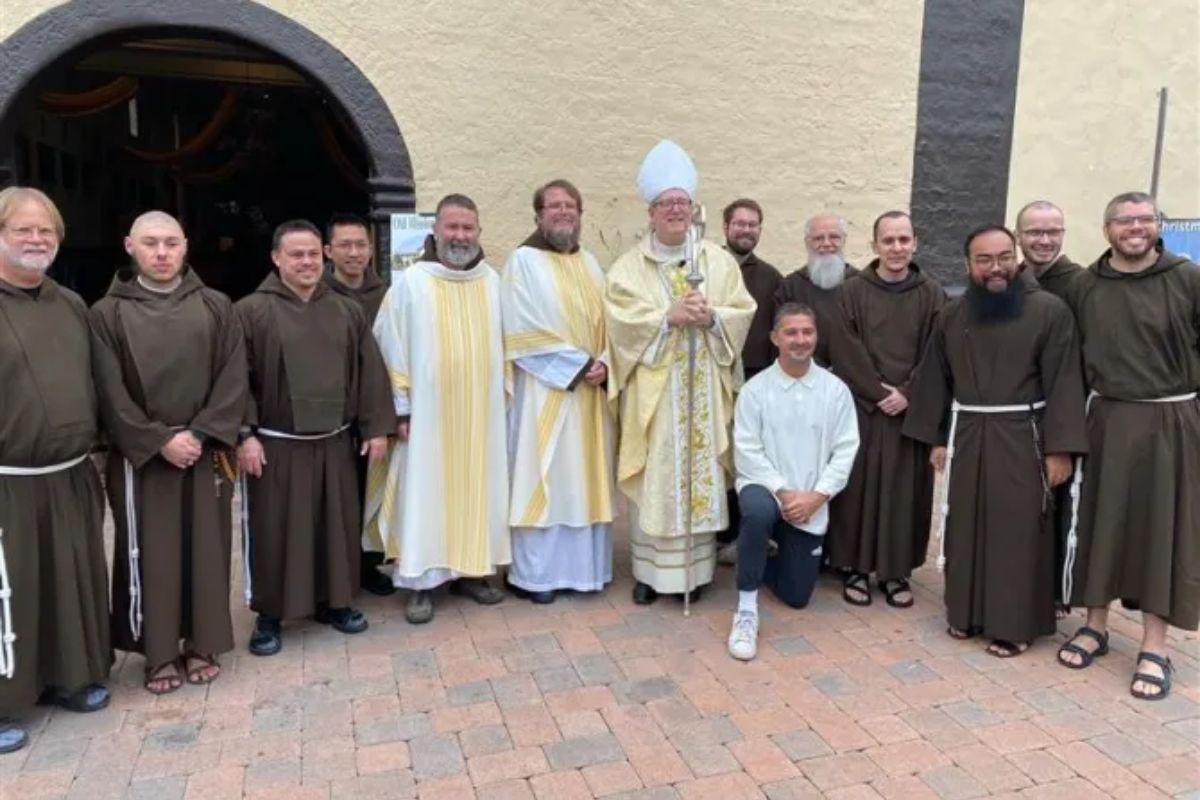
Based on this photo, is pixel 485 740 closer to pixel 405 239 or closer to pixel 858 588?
pixel 858 588

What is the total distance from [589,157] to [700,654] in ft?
12.3

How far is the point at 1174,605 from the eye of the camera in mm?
3713

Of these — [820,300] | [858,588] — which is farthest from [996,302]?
[858,588]

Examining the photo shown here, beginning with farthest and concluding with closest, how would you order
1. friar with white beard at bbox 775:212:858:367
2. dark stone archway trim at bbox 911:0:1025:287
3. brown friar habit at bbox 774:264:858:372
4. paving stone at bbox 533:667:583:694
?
dark stone archway trim at bbox 911:0:1025:287
friar with white beard at bbox 775:212:858:367
brown friar habit at bbox 774:264:858:372
paving stone at bbox 533:667:583:694

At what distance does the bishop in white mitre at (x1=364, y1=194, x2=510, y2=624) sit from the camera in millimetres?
4328

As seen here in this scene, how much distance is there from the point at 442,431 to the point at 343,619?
37.3 inches

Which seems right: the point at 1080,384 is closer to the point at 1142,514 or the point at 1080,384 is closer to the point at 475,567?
the point at 1142,514

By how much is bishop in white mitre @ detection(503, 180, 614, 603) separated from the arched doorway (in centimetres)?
185

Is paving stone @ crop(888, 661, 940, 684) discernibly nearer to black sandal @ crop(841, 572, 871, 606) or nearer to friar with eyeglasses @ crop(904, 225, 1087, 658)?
friar with eyeglasses @ crop(904, 225, 1087, 658)

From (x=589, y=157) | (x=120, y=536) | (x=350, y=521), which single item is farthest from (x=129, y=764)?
(x=589, y=157)

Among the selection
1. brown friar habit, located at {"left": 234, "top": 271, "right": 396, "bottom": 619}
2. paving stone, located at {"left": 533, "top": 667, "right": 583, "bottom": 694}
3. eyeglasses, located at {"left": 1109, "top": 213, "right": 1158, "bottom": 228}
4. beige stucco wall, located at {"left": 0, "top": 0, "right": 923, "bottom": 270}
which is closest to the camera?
eyeglasses, located at {"left": 1109, "top": 213, "right": 1158, "bottom": 228}

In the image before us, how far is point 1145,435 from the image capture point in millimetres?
3686

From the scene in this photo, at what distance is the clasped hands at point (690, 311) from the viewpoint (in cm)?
425

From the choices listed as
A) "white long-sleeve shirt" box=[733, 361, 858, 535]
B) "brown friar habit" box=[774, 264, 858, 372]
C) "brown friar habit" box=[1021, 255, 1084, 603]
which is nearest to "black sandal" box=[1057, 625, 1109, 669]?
"brown friar habit" box=[1021, 255, 1084, 603]
